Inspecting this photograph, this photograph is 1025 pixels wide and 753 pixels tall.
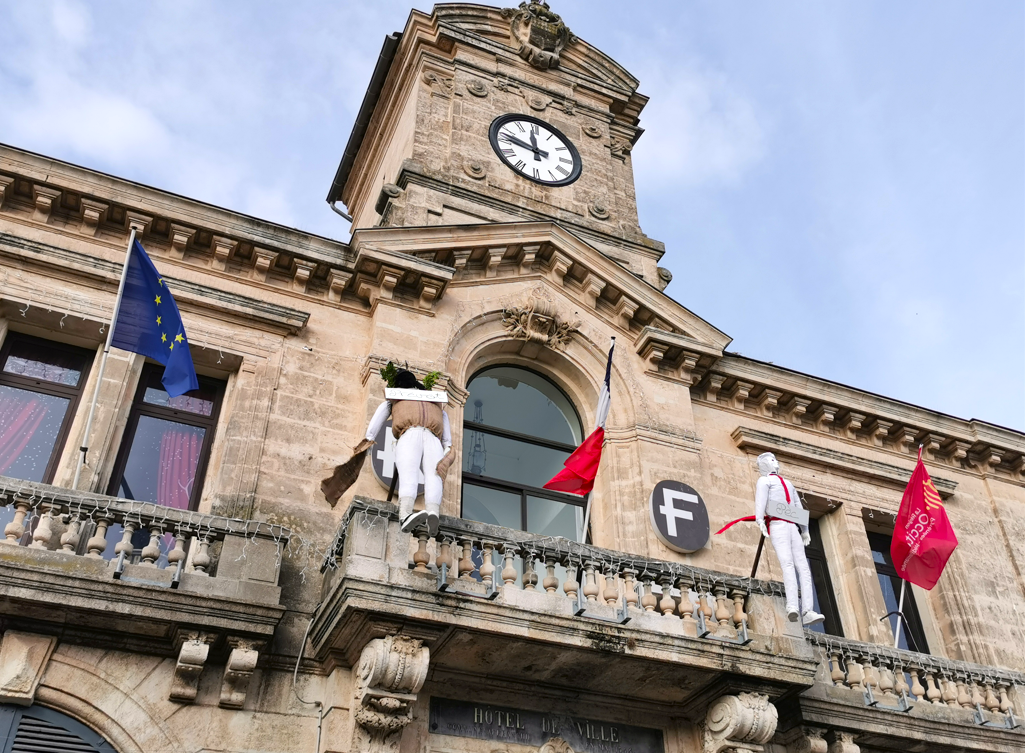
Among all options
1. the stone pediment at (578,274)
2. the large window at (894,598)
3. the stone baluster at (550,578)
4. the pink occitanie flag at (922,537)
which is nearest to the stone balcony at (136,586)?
the stone baluster at (550,578)

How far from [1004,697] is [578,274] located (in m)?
8.28

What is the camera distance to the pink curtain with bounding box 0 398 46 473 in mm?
11383

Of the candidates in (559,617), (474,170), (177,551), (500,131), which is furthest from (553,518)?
(500,131)

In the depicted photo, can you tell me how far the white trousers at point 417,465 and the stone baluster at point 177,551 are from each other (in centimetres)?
227

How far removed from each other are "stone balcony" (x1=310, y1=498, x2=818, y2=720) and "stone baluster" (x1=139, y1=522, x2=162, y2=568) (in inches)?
68.7

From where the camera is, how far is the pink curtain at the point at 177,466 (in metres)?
11.8

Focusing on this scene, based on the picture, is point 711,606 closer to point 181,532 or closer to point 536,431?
point 536,431

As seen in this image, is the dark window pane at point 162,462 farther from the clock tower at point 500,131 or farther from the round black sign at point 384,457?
the clock tower at point 500,131

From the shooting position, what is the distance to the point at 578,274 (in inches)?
605

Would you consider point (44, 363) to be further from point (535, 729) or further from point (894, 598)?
point (894, 598)

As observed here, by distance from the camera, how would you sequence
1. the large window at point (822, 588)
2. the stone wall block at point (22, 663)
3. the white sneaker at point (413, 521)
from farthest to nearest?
the large window at point (822, 588) < the white sneaker at point (413, 521) < the stone wall block at point (22, 663)

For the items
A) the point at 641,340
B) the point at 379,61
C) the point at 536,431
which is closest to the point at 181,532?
the point at 536,431

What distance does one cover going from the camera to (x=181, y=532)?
10.2 m

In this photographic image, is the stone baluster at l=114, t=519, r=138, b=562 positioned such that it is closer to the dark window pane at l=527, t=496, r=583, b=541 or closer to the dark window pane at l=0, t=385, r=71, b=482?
the dark window pane at l=0, t=385, r=71, b=482
